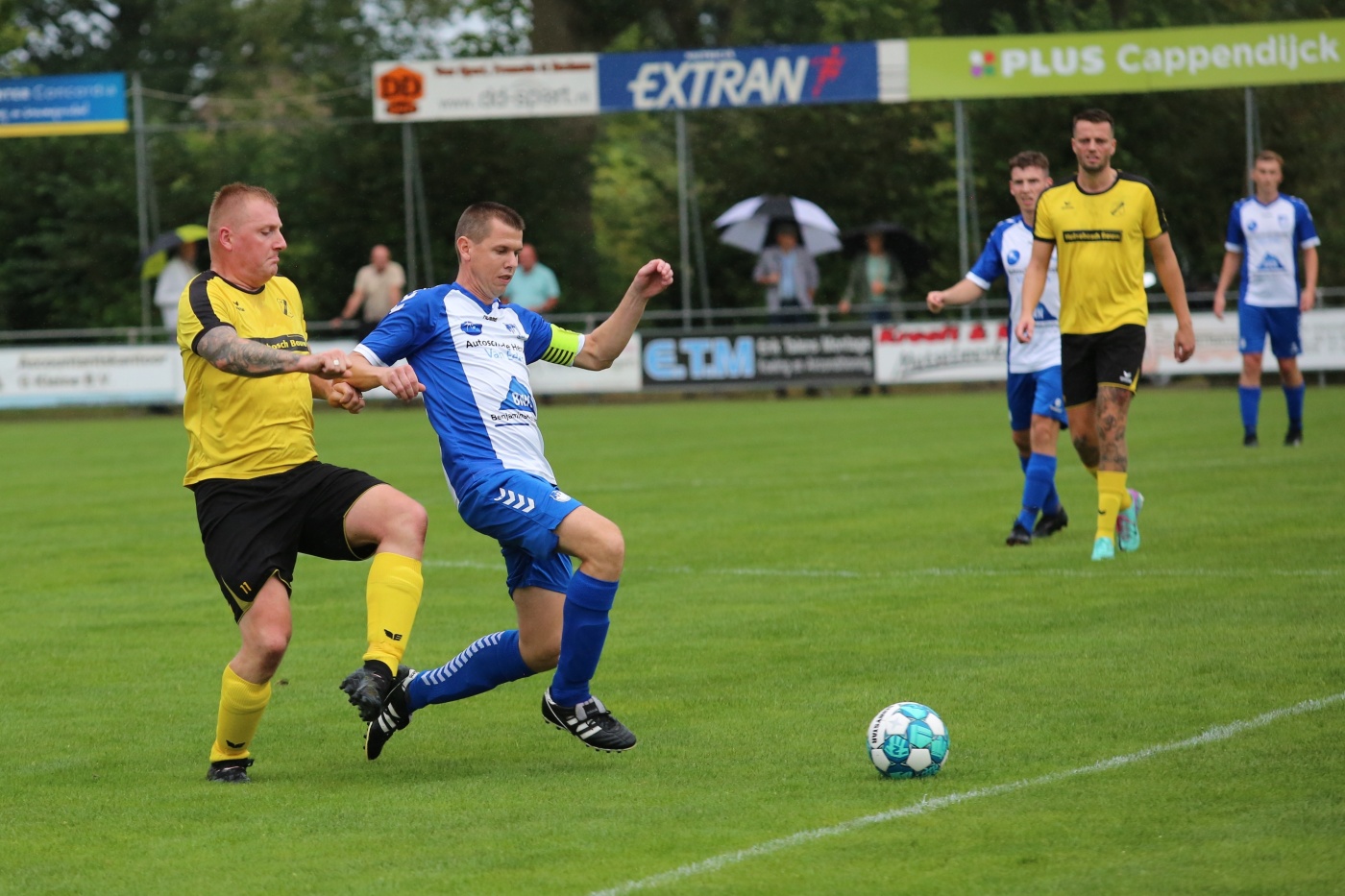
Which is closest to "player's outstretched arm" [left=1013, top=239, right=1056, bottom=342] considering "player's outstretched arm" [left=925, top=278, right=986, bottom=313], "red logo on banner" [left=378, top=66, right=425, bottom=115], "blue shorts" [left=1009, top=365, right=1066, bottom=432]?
"player's outstretched arm" [left=925, top=278, right=986, bottom=313]

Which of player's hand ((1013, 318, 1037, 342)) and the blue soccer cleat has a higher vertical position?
player's hand ((1013, 318, 1037, 342))

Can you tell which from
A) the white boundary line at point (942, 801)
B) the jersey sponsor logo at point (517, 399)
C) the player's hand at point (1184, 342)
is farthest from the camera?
the player's hand at point (1184, 342)

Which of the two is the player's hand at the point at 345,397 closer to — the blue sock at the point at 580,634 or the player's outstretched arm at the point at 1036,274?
the blue sock at the point at 580,634

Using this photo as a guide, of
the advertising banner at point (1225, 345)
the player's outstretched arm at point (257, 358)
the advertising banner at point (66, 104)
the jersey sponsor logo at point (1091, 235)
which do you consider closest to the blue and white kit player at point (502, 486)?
the player's outstretched arm at point (257, 358)

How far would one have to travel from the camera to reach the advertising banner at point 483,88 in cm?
2814

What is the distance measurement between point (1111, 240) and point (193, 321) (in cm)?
581

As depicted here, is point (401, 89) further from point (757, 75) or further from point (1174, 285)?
point (1174, 285)

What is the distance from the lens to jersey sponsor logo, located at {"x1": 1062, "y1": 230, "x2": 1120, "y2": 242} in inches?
401

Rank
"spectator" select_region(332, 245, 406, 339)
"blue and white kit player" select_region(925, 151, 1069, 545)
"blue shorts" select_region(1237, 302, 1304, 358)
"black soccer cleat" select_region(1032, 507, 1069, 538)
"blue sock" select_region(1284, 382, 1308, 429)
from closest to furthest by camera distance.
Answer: "blue and white kit player" select_region(925, 151, 1069, 545)
"black soccer cleat" select_region(1032, 507, 1069, 538)
"blue sock" select_region(1284, 382, 1308, 429)
"blue shorts" select_region(1237, 302, 1304, 358)
"spectator" select_region(332, 245, 406, 339)

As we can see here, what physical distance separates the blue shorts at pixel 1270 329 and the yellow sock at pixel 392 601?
11.8 metres

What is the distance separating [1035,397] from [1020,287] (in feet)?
2.28

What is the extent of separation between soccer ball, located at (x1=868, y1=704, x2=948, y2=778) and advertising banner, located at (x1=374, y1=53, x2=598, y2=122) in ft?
76.5

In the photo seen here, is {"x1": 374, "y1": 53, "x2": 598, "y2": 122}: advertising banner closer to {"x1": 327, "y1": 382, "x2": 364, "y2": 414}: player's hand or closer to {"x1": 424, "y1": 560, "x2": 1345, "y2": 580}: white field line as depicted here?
{"x1": 424, "y1": 560, "x2": 1345, "y2": 580}: white field line

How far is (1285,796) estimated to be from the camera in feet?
Answer: 16.6
